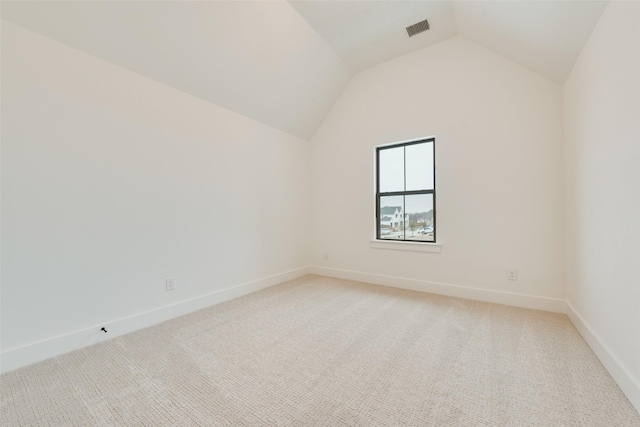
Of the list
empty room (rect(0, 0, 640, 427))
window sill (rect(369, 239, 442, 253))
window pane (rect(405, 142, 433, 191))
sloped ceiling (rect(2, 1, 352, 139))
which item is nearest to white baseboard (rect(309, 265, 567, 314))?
empty room (rect(0, 0, 640, 427))

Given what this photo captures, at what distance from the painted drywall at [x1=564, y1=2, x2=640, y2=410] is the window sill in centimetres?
124

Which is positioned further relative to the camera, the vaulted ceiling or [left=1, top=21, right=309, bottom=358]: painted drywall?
the vaulted ceiling

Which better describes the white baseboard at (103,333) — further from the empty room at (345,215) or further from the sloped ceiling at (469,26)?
the sloped ceiling at (469,26)

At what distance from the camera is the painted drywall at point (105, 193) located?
5.68 feet

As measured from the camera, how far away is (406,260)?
3.41m

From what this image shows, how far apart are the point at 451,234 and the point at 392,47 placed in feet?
8.22

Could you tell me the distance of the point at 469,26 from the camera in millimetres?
2727

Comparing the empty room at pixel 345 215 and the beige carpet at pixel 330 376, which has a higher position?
the empty room at pixel 345 215

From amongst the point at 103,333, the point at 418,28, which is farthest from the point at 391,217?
the point at 103,333

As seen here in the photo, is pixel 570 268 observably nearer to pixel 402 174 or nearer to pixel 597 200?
pixel 597 200

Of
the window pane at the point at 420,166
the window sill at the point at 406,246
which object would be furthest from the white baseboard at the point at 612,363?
the window pane at the point at 420,166

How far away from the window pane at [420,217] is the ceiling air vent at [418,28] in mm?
1958

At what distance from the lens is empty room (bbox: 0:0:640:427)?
145 cm

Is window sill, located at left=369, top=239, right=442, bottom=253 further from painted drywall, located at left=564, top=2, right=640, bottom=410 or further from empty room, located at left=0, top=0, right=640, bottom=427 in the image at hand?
painted drywall, located at left=564, top=2, right=640, bottom=410
